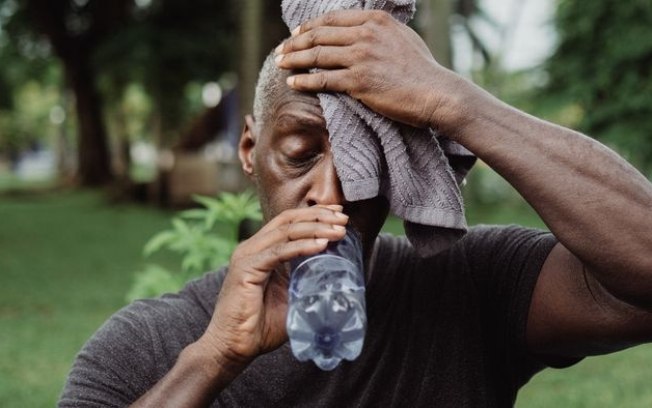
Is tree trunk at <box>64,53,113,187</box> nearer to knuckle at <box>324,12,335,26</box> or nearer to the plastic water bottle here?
knuckle at <box>324,12,335,26</box>

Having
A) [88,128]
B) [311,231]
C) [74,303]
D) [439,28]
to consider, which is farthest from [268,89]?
[88,128]

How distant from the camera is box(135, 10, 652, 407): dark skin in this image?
6.12 feet

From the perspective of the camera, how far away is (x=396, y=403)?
6.97 feet

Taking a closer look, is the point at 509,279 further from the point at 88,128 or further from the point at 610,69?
the point at 88,128

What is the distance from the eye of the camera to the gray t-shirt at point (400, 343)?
2.08 metres

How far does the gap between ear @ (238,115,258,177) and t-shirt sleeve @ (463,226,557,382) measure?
61 centimetres

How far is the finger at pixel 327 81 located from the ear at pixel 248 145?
0.35 m

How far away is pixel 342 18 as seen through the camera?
1.92m

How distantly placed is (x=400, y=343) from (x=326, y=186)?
49 cm

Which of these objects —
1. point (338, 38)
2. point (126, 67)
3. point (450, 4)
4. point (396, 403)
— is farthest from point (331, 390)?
point (126, 67)

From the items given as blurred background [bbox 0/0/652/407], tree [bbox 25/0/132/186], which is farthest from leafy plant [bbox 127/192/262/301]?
tree [bbox 25/0/132/186]

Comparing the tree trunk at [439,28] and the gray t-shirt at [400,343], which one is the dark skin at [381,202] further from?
the tree trunk at [439,28]

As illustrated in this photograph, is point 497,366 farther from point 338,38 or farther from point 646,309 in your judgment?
point 338,38

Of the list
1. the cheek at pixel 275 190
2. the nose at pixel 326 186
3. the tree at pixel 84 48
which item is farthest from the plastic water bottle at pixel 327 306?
the tree at pixel 84 48
